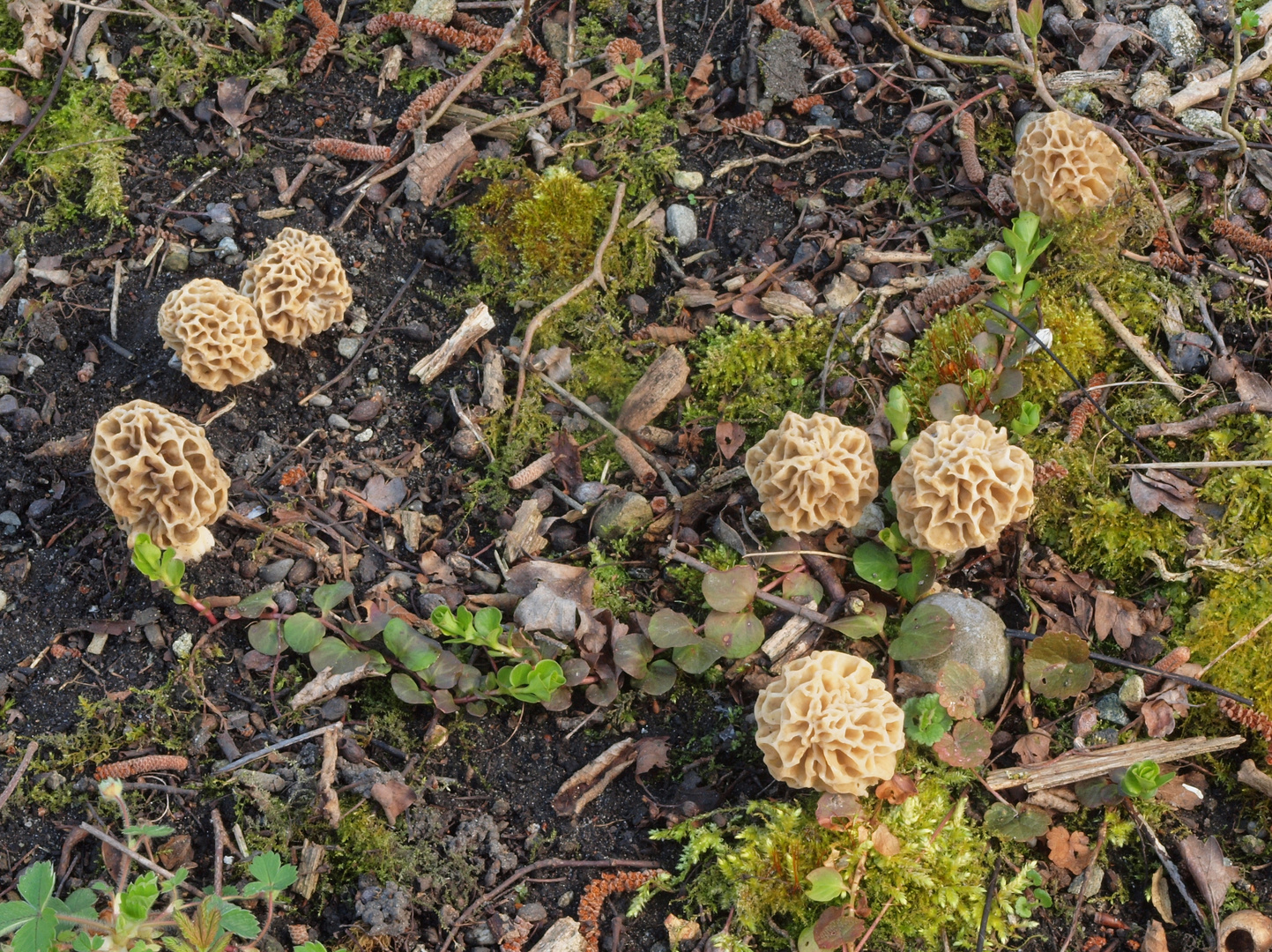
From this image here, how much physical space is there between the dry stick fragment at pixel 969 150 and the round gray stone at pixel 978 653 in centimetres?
204

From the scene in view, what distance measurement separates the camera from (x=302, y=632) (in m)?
3.76

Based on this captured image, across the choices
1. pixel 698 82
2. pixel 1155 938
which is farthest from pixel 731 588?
pixel 698 82

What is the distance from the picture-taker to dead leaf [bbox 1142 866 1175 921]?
3352mm

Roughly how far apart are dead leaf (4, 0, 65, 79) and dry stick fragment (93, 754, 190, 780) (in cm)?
368

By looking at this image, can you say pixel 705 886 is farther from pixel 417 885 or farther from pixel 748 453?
pixel 748 453

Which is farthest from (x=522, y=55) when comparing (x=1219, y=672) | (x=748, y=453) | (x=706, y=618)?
(x=1219, y=672)

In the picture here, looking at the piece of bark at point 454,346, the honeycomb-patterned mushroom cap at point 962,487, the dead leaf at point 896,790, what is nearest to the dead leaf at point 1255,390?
the honeycomb-patterned mushroom cap at point 962,487

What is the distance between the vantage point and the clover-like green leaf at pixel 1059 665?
3.57 m

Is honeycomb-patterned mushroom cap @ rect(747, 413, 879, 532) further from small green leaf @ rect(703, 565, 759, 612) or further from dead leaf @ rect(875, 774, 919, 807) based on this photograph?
dead leaf @ rect(875, 774, 919, 807)

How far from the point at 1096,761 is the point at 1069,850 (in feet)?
1.01

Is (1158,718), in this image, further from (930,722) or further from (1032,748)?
(930,722)

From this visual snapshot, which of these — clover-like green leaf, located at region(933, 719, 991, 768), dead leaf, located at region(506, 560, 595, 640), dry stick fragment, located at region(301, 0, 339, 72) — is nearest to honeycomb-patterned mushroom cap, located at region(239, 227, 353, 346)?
dry stick fragment, located at region(301, 0, 339, 72)

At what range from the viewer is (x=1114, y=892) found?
341 centimetres

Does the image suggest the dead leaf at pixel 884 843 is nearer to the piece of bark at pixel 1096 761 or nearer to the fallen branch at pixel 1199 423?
the piece of bark at pixel 1096 761
